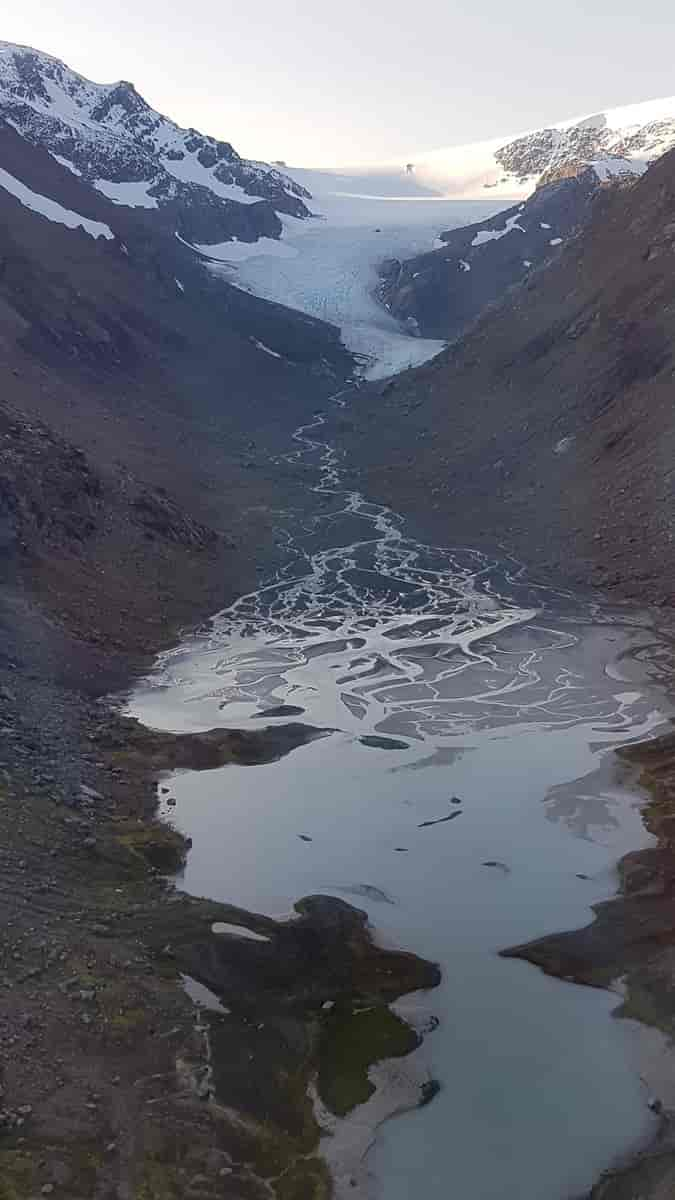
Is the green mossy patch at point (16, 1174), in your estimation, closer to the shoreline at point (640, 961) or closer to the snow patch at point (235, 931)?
the snow patch at point (235, 931)

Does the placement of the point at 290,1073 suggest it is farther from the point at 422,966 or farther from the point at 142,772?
the point at 142,772

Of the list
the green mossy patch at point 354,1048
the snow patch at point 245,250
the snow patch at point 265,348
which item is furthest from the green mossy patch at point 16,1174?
the snow patch at point 245,250

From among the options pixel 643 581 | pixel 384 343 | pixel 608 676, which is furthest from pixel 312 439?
pixel 608 676

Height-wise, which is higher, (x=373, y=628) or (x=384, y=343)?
(x=384, y=343)

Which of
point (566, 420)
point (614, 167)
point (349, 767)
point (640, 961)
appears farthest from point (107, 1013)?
point (614, 167)

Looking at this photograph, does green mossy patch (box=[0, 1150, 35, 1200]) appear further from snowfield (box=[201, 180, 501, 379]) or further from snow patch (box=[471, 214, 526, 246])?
snow patch (box=[471, 214, 526, 246])

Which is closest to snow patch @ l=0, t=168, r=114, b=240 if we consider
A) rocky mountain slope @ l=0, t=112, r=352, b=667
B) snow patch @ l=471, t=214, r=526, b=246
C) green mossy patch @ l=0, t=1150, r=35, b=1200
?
rocky mountain slope @ l=0, t=112, r=352, b=667
